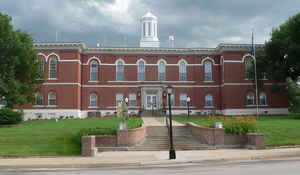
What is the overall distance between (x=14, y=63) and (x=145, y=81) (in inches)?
713

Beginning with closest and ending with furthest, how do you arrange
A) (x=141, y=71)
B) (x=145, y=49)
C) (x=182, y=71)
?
1. (x=145, y=49)
2. (x=141, y=71)
3. (x=182, y=71)

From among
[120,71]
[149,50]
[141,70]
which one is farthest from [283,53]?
[120,71]

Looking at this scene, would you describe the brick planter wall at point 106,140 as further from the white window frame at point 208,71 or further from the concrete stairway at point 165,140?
the white window frame at point 208,71

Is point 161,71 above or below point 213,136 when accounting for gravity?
above

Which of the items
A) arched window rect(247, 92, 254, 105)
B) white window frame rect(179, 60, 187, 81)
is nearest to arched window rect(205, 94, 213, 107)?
white window frame rect(179, 60, 187, 81)

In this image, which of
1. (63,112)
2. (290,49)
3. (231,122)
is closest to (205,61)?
(290,49)

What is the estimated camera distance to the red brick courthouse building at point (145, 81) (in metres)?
40.5

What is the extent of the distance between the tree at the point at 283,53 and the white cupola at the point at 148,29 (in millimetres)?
19307

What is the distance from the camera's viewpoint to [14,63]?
31734 millimetres

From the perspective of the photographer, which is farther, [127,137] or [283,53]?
[283,53]

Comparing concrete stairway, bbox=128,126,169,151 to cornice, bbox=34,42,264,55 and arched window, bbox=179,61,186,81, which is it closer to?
arched window, bbox=179,61,186,81

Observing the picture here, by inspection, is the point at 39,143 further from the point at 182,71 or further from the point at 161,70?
the point at 182,71

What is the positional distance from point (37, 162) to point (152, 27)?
40.9 meters

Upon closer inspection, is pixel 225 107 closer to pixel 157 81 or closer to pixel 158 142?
pixel 157 81
